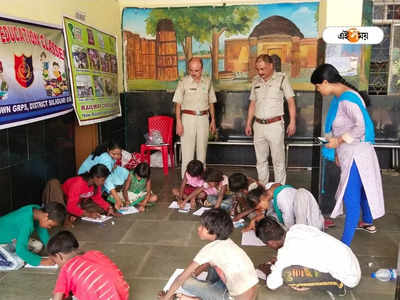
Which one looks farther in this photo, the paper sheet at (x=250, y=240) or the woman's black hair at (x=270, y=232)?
the paper sheet at (x=250, y=240)

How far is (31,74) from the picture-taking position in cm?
402

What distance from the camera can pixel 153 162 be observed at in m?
6.90

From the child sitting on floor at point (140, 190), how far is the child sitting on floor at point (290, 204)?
1571 mm

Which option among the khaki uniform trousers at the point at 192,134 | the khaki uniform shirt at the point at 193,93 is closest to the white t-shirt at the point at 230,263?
the khaki uniform trousers at the point at 192,134

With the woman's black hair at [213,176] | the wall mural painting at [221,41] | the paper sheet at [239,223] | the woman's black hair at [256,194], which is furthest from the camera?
the wall mural painting at [221,41]

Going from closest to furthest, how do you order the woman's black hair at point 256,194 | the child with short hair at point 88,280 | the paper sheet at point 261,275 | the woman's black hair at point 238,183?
the child with short hair at point 88,280, the paper sheet at point 261,275, the woman's black hair at point 256,194, the woman's black hair at point 238,183

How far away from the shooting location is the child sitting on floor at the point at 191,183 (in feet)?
14.8

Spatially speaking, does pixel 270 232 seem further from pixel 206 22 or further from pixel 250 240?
pixel 206 22

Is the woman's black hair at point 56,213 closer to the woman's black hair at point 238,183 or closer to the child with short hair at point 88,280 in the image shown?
the child with short hair at point 88,280

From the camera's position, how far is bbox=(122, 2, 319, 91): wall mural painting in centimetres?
665

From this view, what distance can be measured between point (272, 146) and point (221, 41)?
272cm

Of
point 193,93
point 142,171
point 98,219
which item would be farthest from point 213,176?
point 193,93

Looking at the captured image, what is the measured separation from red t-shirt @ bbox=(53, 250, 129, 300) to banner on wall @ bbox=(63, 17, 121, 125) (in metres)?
3.06

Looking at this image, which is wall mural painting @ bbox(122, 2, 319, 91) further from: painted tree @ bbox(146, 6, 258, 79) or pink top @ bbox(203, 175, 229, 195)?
pink top @ bbox(203, 175, 229, 195)
